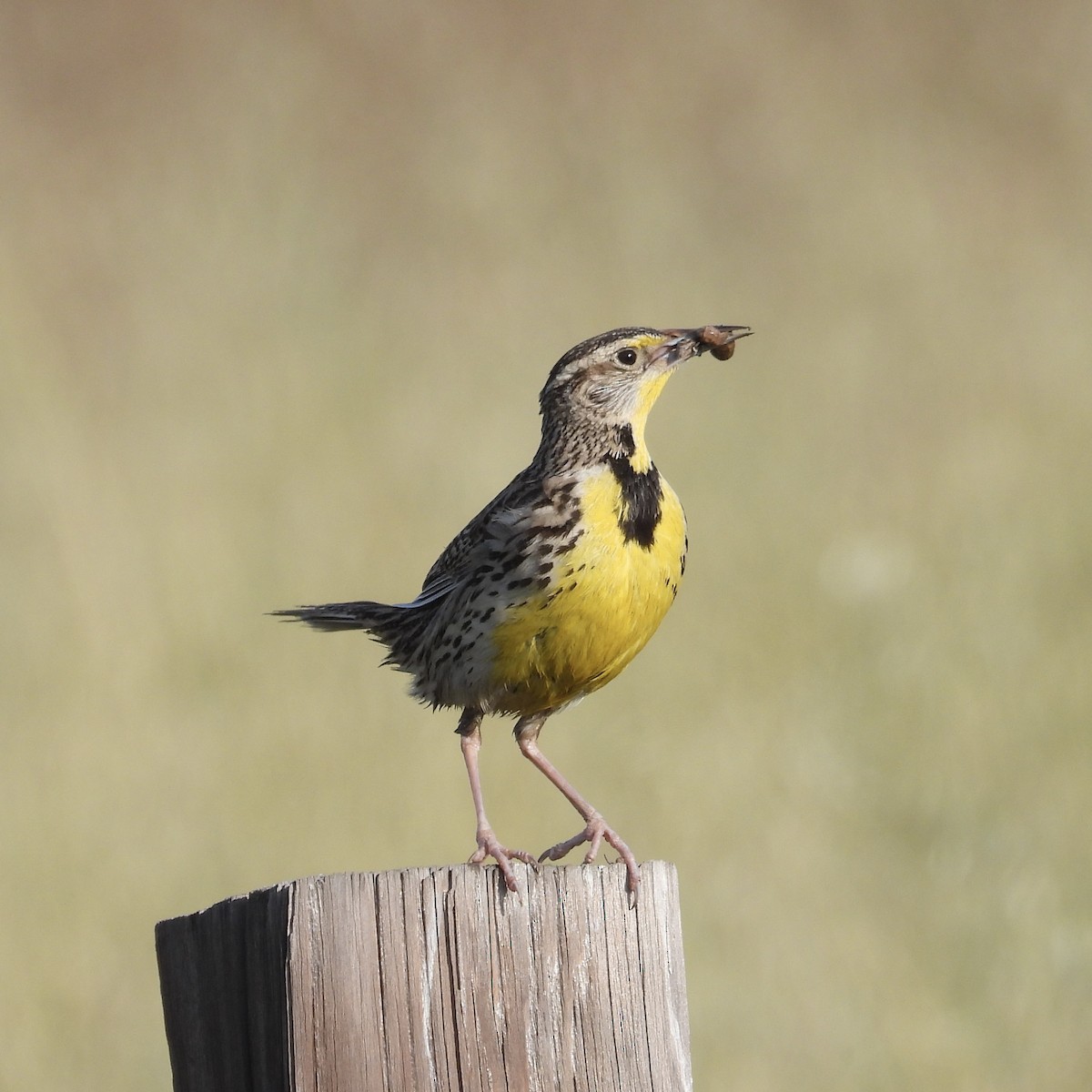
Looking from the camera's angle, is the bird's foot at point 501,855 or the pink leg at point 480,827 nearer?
the bird's foot at point 501,855

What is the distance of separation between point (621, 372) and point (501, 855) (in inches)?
40.5

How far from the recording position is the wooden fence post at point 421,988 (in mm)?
1788

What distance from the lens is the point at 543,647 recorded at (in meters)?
2.84

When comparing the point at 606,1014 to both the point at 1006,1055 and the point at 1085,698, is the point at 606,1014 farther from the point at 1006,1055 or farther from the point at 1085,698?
the point at 1085,698

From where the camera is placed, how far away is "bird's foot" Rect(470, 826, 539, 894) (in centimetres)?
190

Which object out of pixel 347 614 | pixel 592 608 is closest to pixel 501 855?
→ pixel 592 608

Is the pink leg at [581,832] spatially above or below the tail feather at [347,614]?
below

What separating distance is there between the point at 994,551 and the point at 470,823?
5.71 feet

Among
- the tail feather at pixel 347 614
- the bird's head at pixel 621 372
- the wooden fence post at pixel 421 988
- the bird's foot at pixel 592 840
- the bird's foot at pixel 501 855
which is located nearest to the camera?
the wooden fence post at pixel 421 988

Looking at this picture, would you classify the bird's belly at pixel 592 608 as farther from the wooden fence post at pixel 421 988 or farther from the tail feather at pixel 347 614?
the wooden fence post at pixel 421 988

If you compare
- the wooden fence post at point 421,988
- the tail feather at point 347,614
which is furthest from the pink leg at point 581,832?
the tail feather at point 347,614

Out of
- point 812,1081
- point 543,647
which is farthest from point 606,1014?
point 812,1081

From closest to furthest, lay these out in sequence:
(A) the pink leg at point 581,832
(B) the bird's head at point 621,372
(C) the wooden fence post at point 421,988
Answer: (C) the wooden fence post at point 421,988 < (A) the pink leg at point 581,832 < (B) the bird's head at point 621,372

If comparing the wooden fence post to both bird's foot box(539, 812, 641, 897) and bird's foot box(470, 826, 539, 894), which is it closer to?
bird's foot box(470, 826, 539, 894)
